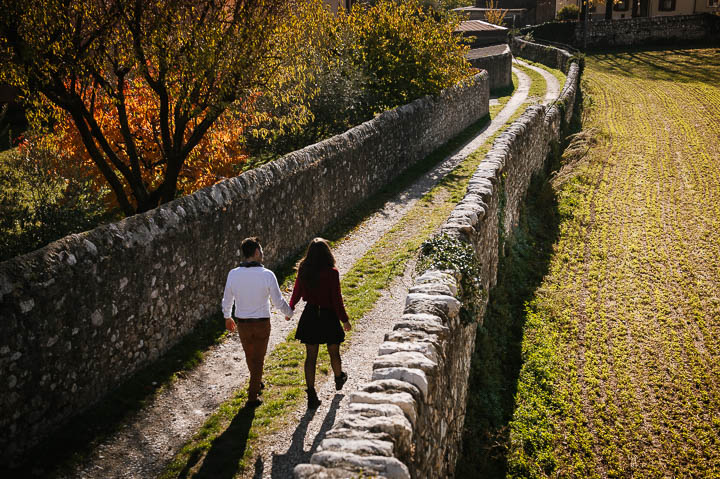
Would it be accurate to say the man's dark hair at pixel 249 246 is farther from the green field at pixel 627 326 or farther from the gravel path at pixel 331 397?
the green field at pixel 627 326

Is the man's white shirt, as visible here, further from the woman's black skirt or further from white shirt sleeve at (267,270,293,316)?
the woman's black skirt

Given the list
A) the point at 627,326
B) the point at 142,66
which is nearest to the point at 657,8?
the point at 627,326

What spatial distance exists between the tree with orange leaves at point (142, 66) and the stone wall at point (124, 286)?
2054 mm

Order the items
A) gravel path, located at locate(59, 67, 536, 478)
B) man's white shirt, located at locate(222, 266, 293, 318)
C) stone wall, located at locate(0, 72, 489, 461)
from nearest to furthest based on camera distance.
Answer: stone wall, located at locate(0, 72, 489, 461) → gravel path, located at locate(59, 67, 536, 478) → man's white shirt, located at locate(222, 266, 293, 318)

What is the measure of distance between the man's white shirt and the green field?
3718 mm

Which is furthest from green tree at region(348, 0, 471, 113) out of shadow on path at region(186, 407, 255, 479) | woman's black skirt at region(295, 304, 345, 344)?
shadow on path at region(186, 407, 255, 479)

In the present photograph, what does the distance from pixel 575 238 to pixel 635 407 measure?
754 cm

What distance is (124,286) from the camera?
26.0 ft

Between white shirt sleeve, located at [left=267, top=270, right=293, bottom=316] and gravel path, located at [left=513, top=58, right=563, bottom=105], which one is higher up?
gravel path, located at [left=513, top=58, right=563, bottom=105]

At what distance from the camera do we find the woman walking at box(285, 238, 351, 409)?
7.28 m

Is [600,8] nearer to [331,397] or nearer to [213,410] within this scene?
[331,397]

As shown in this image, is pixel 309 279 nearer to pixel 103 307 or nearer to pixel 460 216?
pixel 103 307

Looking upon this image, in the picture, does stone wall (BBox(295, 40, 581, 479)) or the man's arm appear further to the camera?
the man's arm

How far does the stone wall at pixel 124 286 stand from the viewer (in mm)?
6414
